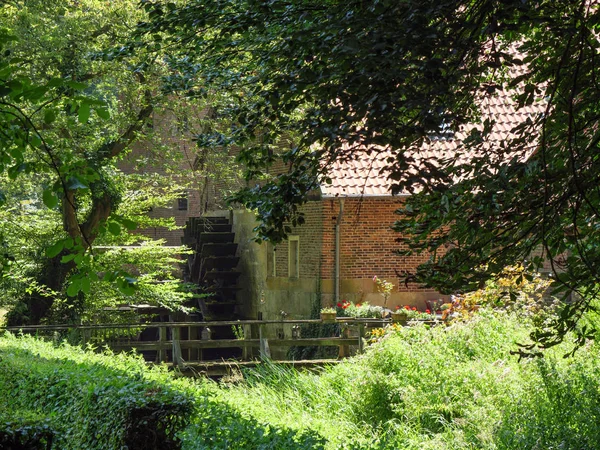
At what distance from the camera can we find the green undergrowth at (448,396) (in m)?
8.81

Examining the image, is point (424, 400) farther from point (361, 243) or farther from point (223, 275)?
point (223, 275)

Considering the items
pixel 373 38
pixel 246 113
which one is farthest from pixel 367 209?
pixel 373 38

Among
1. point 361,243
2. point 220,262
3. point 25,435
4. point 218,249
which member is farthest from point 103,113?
point 218,249

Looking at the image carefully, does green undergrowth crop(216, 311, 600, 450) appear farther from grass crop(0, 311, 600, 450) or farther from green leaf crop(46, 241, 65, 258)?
green leaf crop(46, 241, 65, 258)

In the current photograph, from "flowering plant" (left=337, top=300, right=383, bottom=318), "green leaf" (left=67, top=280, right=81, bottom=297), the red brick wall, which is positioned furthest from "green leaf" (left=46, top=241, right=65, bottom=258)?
the red brick wall

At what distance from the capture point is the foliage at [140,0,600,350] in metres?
5.44

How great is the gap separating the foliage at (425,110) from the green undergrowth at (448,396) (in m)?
1.72

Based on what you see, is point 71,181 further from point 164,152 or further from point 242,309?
point 242,309

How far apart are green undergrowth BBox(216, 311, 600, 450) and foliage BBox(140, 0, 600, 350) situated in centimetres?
172

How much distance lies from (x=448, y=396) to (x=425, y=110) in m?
5.88

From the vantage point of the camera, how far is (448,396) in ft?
34.5

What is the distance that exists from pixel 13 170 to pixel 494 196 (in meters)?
3.16

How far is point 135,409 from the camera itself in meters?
7.46

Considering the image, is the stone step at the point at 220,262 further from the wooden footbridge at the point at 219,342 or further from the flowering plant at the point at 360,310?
the wooden footbridge at the point at 219,342
